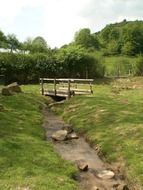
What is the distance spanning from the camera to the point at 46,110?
3366 cm

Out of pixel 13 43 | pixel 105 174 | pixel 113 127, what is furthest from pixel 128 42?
pixel 105 174

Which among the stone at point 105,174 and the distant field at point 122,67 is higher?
the distant field at point 122,67

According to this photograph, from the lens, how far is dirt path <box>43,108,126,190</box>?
14672 millimetres

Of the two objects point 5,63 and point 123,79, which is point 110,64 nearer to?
point 123,79

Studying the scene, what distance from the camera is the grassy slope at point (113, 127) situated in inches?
671

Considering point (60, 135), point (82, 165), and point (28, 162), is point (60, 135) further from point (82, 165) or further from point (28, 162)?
point (28, 162)

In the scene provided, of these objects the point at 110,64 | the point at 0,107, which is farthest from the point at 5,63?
the point at 0,107

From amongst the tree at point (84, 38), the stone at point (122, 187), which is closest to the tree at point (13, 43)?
the tree at point (84, 38)

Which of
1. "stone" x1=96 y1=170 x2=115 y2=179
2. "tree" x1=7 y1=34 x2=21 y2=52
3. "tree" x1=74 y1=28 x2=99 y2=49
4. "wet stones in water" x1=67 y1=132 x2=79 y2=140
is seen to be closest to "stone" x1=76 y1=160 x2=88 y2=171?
"stone" x1=96 y1=170 x2=115 y2=179

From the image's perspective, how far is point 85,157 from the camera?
722 inches

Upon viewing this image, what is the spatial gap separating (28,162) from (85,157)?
3453mm

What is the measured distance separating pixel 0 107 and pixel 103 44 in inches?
4550

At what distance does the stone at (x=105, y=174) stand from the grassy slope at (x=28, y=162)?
3.40ft

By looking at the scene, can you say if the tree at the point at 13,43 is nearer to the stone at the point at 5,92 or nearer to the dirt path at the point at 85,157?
the stone at the point at 5,92
